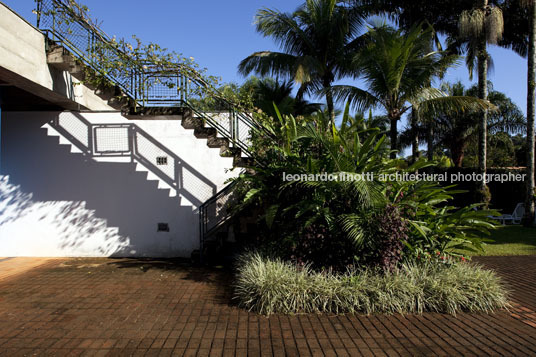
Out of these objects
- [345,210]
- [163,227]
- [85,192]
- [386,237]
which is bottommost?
[163,227]

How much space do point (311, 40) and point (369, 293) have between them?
1112cm

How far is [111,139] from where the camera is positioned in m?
8.27

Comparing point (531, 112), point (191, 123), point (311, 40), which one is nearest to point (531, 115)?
point (531, 112)

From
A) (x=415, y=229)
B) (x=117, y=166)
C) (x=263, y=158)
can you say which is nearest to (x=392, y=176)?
(x=415, y=229)

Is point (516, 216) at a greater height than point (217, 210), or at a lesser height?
Result: lesser

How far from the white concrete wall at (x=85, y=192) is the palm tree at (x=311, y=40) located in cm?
579

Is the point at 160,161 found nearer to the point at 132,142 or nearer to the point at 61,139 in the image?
the point at 132,142

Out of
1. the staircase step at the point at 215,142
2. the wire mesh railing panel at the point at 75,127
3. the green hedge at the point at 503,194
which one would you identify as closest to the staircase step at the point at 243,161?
the staircase step at the point at 215,142

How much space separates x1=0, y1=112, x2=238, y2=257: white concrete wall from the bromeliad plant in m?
2.54

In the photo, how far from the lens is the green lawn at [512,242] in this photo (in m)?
8.61

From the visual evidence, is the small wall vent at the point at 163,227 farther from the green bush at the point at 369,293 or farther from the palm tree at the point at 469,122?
the palm tree at the point at 469,122

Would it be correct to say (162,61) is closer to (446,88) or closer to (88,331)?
(88,331)

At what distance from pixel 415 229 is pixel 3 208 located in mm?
9550

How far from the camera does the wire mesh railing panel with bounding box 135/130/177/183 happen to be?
8227 mm
